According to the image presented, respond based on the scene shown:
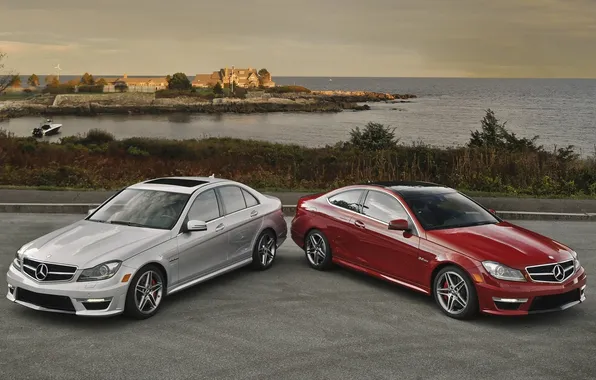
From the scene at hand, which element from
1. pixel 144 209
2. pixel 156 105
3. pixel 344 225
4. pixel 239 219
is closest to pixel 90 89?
pixel 156 105

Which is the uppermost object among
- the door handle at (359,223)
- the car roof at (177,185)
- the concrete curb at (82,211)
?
the car roof at (177,185)

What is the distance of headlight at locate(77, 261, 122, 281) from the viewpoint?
23.7 feet

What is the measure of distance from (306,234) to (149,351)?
4.31 meters

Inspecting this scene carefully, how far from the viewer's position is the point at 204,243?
8.65 metres

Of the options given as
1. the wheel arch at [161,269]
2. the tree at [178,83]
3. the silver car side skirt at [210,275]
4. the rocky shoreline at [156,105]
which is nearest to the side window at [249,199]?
the silver car side skirt at [210,275]

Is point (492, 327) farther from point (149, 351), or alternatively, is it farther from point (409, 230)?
point (149, 351)

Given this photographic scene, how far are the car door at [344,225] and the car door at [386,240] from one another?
0.13 m

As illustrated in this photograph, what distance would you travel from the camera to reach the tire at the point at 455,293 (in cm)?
761

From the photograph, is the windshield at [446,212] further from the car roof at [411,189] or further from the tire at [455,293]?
the tire at [455,293]

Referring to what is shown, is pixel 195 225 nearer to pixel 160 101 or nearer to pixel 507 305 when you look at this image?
pixel 507 305

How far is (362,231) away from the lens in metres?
9.25

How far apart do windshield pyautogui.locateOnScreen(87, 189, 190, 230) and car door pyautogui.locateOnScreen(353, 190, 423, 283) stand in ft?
8.66

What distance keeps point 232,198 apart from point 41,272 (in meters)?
3.13

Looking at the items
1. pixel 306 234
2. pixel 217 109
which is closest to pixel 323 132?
pixel 217 109
